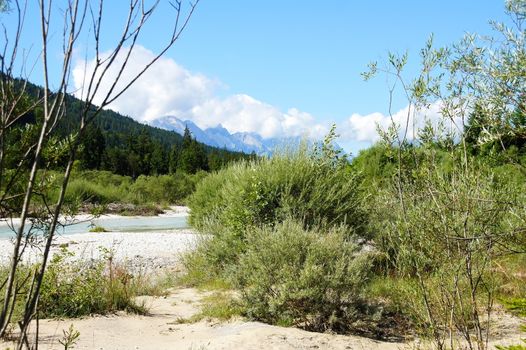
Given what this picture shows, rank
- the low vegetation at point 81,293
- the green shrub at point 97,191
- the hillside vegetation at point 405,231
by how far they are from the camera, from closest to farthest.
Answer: the hillside vegetation at point 405,231 → the low vegetation at point 81,293 → the green shrub at point 97,191

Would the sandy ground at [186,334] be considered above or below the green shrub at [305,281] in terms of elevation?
below

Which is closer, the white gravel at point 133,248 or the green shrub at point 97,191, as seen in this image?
the white gravel at point 133,248

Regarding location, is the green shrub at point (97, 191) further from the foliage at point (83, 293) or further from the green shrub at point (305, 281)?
the green shrub at point (305, 281)

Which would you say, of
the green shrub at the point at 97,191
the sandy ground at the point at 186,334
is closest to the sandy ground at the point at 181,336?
the sandy ground at the point at 186,334

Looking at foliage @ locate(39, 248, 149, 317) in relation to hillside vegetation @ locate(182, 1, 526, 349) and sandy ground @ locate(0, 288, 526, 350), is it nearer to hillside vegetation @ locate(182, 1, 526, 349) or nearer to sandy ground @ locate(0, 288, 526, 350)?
sandy ground @ locate(0, 288, 526, 350)

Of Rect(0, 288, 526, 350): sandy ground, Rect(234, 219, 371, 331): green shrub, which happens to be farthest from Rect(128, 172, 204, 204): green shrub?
Rect(234, 219, 371, 331): green shrub

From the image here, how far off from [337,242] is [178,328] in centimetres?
268

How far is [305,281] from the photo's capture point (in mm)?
7266

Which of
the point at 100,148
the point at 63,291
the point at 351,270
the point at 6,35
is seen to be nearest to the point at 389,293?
the point at 351,270

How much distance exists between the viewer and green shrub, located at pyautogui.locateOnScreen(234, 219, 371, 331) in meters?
7.33

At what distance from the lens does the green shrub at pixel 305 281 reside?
7332 millimetres

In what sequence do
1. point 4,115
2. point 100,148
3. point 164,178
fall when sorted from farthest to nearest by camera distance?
point 100,148
point 164,178
point 4,115

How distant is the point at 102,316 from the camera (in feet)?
27.2

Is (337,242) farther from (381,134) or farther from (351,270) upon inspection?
(381,134)
